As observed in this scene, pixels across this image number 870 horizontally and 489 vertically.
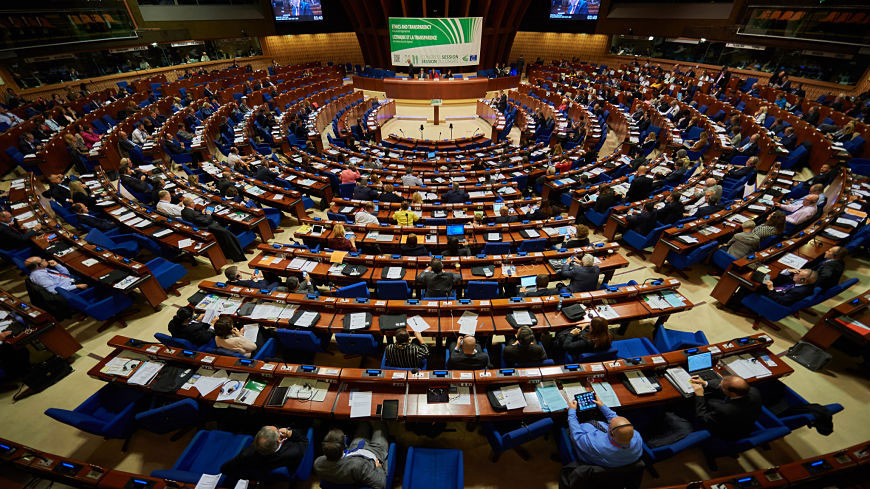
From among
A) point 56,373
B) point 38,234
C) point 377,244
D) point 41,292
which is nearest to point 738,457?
point 377,244

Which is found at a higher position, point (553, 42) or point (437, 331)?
point (553, 42)

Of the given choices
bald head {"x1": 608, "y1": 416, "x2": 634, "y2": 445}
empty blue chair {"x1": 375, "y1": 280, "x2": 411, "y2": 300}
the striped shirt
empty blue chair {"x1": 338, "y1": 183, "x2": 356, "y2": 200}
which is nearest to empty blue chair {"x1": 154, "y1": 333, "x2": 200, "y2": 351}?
empty blue chair {"x1": 375, "y1": 280, "x2": 411, "y2": 300}

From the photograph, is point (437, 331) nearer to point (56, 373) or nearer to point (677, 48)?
point (56, 373)

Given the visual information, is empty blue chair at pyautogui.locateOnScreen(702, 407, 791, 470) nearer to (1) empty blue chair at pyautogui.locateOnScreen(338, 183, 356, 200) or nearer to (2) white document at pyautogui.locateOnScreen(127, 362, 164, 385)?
(2) white document at pyautogui.locateOnScreen(127, 362, 164, 385)

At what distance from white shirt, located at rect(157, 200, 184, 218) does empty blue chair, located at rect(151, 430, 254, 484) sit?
6.84 metres

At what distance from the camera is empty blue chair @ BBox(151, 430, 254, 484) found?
13.7 feet

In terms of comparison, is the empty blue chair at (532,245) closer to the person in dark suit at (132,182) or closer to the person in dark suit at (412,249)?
the person in dark suit at (412,249)

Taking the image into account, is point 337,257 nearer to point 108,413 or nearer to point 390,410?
point 390,410

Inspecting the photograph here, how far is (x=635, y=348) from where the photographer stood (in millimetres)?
5625

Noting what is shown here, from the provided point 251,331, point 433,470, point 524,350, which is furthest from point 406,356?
point 251,331

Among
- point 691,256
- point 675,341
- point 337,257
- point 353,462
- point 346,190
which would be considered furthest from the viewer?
point 346,190

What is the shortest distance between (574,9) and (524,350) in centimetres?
3763

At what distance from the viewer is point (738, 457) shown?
484 cm

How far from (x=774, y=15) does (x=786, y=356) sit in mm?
27841
